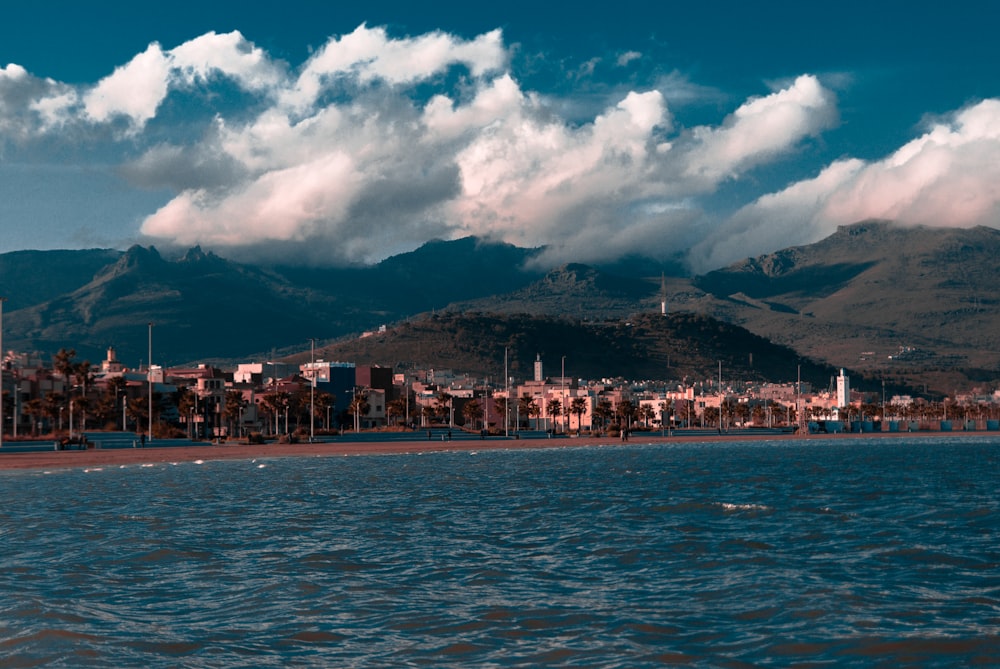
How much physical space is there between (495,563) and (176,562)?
802cm

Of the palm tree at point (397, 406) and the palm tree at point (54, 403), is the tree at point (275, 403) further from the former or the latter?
the palm tree at point (54, 403)

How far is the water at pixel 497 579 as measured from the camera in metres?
19.0

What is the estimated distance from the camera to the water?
19.0 m

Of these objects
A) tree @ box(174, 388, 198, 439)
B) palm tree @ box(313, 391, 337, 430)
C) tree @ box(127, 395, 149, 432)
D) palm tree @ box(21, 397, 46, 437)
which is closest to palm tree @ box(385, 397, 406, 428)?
palm tree @ box(313, 391, 337, 430)

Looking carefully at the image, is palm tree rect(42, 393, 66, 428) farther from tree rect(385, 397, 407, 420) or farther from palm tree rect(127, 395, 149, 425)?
tree rect(385, 397, 407, 420)

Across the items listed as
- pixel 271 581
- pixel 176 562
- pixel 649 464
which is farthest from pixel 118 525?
pixel 649 464

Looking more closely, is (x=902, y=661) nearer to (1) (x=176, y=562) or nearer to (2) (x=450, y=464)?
A: (1) (x=176, y=562)

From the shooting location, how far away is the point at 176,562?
29172 millimetres

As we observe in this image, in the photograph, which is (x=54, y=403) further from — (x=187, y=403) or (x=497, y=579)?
(x=497, y=579)

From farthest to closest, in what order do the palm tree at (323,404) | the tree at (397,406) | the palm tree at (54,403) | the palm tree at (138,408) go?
1. the tree at (397,406)
2. the palm tree at (323,404)
3. the palm tree at (138,408)
4. the palm tree at (54,403)

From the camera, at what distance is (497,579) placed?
26.2 metres

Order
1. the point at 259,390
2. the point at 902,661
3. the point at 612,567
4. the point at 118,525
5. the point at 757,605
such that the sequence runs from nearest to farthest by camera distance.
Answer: the point at 902,661 → the point at 757,605 → the point at 612,567 → the point at 118,525 → the point at 259,390

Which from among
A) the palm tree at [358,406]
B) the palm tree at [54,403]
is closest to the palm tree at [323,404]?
the palm tree at [358,406]

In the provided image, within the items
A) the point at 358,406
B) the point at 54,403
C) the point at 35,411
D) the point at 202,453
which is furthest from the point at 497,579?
the point at 358,406
